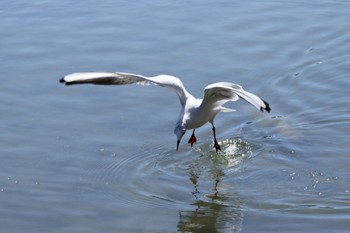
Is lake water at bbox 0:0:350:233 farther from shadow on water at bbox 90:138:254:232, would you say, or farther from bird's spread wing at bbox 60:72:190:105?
bird's spread wing at bbox 60:72:190:105

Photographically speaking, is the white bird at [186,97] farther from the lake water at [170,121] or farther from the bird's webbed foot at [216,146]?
the lake water at [170,121]

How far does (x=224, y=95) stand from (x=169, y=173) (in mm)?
1225

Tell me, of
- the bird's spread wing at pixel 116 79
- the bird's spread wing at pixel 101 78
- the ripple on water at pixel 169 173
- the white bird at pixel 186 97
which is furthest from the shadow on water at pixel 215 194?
the bird's spread wing at pixel 101 78

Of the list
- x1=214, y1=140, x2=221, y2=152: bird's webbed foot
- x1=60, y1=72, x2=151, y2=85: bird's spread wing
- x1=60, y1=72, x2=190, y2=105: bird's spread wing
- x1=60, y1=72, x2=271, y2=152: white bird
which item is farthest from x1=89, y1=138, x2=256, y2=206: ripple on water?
x1=60, y1=72, x2=151, y2=85: bird's spread wing

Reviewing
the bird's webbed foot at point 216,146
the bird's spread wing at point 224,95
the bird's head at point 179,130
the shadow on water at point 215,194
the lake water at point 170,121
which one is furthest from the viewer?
the bird's webbed foot at point 216,146

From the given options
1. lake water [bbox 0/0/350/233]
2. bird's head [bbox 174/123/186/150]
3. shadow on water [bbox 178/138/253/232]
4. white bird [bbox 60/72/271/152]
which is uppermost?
white bird [bbox 60/72/271/152]

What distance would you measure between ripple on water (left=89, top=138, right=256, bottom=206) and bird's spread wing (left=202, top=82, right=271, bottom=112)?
769 millimetres

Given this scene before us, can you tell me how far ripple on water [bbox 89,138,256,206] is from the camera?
10.5m

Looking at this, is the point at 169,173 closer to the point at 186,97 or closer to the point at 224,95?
the point at 186,97

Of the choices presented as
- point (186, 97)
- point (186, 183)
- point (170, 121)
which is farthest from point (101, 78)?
point (170, 121)

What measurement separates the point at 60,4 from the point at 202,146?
714 cm

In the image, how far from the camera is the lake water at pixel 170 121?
1012cm

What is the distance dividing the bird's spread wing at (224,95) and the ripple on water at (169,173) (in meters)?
0.77

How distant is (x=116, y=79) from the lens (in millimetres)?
10742
